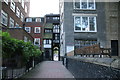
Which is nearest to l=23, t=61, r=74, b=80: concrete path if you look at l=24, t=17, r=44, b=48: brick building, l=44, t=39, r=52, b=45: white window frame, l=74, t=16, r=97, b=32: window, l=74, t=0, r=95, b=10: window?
l=74, t=16, r=97, b=32: window

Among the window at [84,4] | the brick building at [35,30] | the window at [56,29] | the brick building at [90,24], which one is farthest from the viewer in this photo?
the window at [56,29]

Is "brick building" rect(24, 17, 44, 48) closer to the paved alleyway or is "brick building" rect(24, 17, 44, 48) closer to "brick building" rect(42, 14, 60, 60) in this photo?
"brick building" rect(42, 14, 60, 60)

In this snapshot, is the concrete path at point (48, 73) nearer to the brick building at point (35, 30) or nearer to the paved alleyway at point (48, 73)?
the paved alleyway at point (48, 73)

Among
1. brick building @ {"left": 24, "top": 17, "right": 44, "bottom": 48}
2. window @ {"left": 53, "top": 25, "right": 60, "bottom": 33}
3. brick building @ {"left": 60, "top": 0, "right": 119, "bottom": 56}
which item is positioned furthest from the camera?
window @ {"left": 53, "top": 25, "right": 60, "bottom": 33}

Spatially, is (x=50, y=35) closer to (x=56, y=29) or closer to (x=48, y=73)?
(x=56, y=29)

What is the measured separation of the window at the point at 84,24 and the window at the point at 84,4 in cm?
159

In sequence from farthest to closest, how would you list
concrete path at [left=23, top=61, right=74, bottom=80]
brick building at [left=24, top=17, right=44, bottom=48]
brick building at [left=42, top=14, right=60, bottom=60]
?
→ brick building at [left=42, top=14, right=60, bottom=60], brick building at [left=24, top=17, right=44, bottom=48], concrete path at [left=23, top=61, right=74, bottom=80]

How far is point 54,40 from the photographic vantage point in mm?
45125

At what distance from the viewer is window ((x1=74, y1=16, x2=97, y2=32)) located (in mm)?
19781

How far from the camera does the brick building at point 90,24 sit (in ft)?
64.6

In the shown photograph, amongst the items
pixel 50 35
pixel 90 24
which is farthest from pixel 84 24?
pixel 50 35

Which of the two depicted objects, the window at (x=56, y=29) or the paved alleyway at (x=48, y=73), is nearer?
the paved alleyway at (x=48, y=73)

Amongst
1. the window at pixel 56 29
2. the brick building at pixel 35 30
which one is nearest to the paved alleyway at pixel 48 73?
the brick building at pixel 35 30

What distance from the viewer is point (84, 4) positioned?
2036cm
